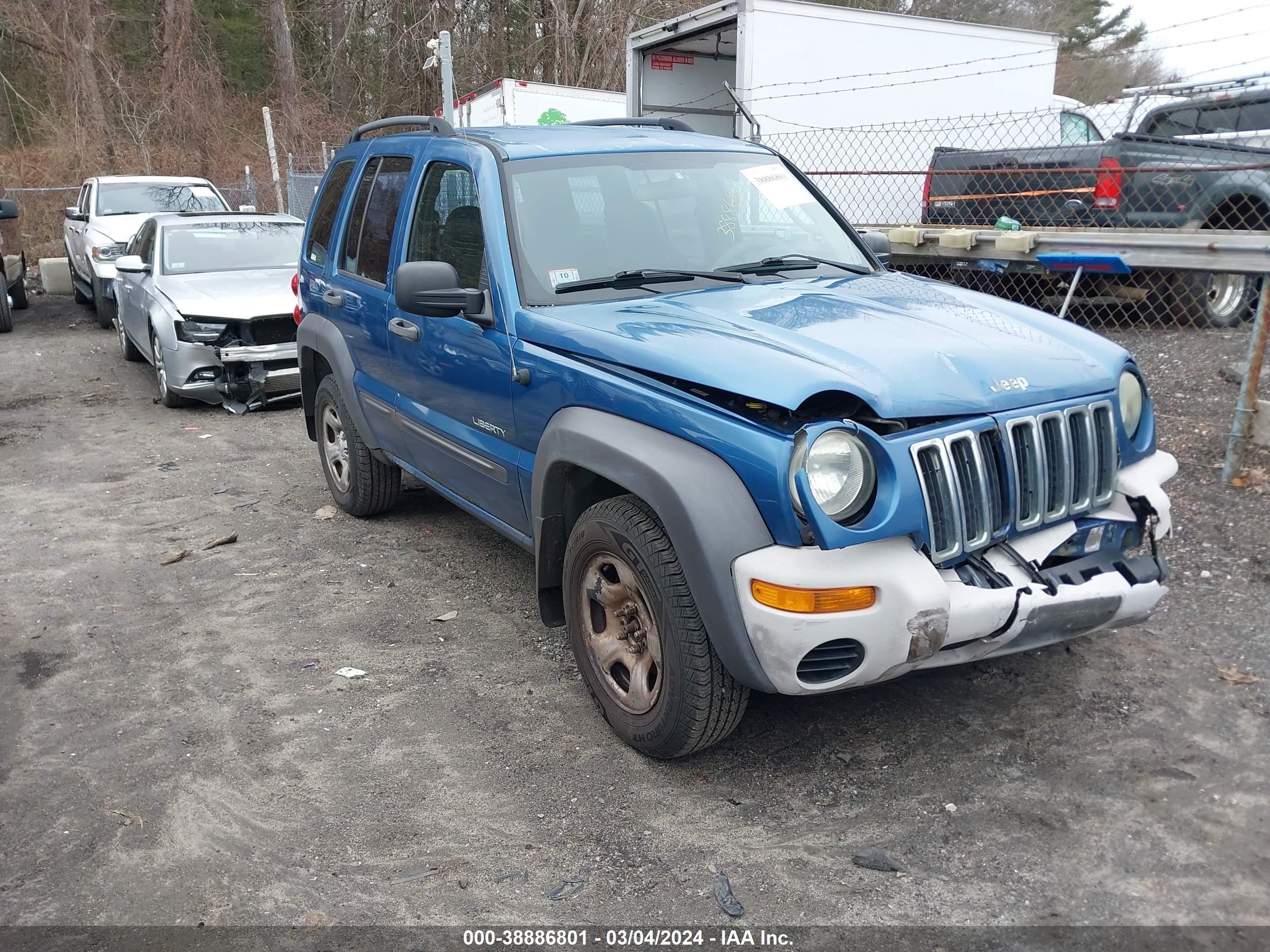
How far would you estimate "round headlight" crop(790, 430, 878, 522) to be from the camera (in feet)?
9.05

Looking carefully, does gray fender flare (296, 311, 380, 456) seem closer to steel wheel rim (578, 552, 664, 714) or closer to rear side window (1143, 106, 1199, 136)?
steel wheel rim (578, 552, 664, 714)

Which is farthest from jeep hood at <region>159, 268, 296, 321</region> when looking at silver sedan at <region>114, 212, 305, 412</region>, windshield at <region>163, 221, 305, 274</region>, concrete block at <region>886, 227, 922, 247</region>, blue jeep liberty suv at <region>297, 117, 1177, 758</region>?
concrete block at <region>886, 227, 922, 247</region>

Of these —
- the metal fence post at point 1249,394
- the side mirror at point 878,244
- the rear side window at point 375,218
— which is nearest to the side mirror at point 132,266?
the rear side window at point 375,218

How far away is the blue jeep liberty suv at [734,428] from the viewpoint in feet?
9.14

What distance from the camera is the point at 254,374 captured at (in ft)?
28.9

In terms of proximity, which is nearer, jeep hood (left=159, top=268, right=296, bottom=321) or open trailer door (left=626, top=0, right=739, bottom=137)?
jeep hood (left=159, top=268, right=296, bottom=321)

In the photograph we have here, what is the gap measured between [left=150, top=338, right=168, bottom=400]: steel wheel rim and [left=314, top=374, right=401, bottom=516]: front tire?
3.36 metres

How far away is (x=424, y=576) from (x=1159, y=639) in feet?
10.9

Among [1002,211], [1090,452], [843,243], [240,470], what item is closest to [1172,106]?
[1002,211]

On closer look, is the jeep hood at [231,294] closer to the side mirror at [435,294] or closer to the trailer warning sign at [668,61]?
the side mirror at [435,294]

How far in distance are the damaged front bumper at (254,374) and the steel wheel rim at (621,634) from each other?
595 centimetres

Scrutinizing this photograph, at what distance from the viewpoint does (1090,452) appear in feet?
10.5

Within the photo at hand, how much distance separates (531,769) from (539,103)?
13452mm

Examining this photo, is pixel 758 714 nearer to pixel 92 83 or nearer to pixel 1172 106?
pixel 1172 106
